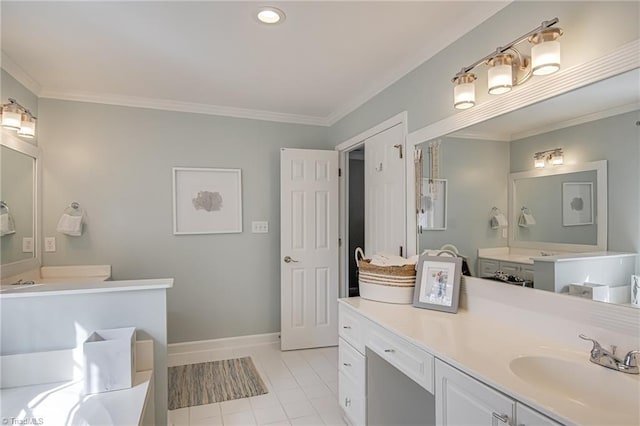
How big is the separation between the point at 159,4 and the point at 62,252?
2357 mm

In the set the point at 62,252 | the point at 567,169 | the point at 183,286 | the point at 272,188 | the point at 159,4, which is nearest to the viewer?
the point at 567,169

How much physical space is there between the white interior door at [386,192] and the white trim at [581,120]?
94 cm

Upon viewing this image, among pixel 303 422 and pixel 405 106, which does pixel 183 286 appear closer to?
pixel 303 422

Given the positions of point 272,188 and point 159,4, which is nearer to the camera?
point 159,4

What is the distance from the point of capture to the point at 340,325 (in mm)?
2254

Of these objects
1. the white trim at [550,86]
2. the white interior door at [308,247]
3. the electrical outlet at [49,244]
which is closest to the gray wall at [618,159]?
the white trim at [550,86]

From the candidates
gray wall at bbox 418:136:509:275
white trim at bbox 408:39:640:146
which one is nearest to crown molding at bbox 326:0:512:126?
white trim at bbox 408:39:640:146

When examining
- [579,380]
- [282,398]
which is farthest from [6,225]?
[579,380]

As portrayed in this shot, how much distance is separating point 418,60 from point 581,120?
45.9 inches

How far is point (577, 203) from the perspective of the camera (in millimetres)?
1452

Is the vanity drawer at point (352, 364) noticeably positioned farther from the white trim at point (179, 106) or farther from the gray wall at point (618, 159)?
the white trim at point (179, 106)

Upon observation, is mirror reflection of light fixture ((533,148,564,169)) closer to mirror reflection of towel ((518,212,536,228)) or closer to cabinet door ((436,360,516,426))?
mirror reflection of towel ((518,212,536,228))

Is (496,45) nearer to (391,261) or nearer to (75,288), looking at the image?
(391,261)

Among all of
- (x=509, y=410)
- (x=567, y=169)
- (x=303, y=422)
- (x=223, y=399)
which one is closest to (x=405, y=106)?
(x=567, y=169)
